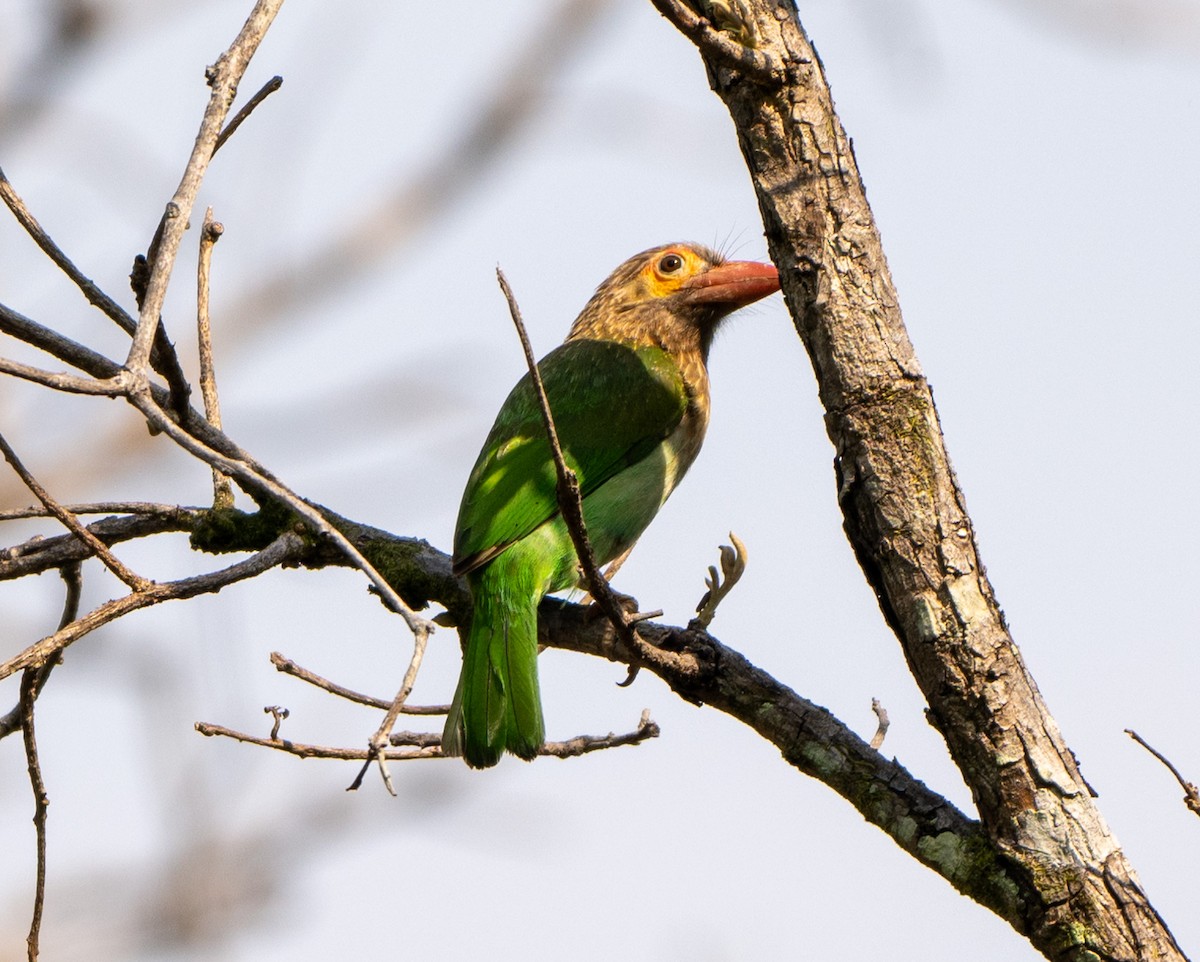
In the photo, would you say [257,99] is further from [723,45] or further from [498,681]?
[498,681]

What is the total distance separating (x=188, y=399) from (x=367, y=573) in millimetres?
1195

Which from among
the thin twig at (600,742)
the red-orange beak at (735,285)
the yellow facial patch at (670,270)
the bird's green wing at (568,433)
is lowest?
the thin twig at (600,742)

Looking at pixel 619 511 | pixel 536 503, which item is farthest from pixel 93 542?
pixel 619 511

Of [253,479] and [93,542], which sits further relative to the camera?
[93,542]

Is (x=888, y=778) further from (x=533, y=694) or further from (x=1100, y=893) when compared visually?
(x=533, y=694)

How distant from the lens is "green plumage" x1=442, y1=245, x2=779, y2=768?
3812mm

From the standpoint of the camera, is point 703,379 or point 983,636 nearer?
point 983,636

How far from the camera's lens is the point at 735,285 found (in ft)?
18.6

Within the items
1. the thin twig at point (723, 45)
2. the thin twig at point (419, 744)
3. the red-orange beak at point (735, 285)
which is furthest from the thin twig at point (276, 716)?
the red-orange beak at point (735, 285)

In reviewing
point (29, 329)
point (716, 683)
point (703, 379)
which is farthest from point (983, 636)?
point (703, 379)

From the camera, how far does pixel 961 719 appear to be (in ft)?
8.36

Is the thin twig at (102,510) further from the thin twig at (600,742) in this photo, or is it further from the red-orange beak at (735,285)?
the red-orange beak at (735,285)

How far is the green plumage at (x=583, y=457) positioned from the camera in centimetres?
381

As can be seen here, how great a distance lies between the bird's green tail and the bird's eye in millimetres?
2258
